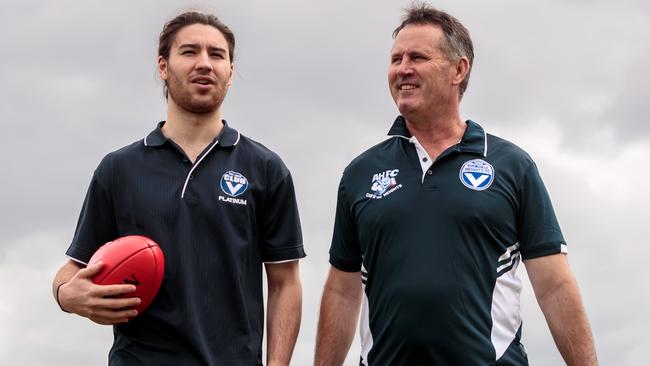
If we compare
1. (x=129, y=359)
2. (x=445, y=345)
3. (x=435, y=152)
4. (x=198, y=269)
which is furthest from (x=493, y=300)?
(x=129, y=359)

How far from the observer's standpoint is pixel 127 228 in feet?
26.0

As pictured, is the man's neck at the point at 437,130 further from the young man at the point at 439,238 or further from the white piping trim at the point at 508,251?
the white piping trim at the point at 508,251

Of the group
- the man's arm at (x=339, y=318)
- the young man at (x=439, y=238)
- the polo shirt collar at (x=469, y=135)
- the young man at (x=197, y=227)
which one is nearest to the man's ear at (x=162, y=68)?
the young man at (x=197, y=227)

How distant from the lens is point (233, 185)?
7.93m

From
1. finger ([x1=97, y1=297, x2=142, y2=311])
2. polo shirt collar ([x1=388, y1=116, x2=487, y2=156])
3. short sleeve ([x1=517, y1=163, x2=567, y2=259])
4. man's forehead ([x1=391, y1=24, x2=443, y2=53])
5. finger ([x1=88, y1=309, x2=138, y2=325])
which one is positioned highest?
man's forehead ([x1=391, y1=24, x2=443, y2=53])

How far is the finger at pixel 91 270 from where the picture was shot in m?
7.48

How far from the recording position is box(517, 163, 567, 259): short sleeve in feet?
25.2

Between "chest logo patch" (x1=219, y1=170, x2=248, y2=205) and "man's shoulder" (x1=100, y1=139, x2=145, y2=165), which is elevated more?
"man's shoulder" (x1=100, y1=139, x2=145, y2=165)

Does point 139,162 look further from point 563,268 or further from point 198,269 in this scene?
point 563,268

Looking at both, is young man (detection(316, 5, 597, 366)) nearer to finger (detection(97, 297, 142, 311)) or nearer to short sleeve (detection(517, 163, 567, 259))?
short sleeve (detection(517, 163, 567, 259))

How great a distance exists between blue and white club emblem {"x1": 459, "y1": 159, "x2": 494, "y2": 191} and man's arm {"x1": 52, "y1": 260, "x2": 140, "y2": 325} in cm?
258

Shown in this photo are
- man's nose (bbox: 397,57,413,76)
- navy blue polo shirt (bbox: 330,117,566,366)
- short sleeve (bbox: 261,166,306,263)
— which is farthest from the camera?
short sleeve (bbox: 261,166,306,263)

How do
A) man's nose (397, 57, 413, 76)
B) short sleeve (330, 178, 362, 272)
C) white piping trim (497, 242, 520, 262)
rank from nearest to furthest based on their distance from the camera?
1. white piping trim (497, 242, 520, 262)
2. man's nose (397, 57, 413, 76)
3. short sleeve (330, 178, 362, 272)

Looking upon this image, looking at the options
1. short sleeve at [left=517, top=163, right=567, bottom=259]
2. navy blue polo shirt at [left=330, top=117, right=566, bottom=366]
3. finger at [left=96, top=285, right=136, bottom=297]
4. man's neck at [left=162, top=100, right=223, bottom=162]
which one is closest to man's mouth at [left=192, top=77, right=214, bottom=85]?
man's neck at [left=162, top=100, right=223, bottom=162]
